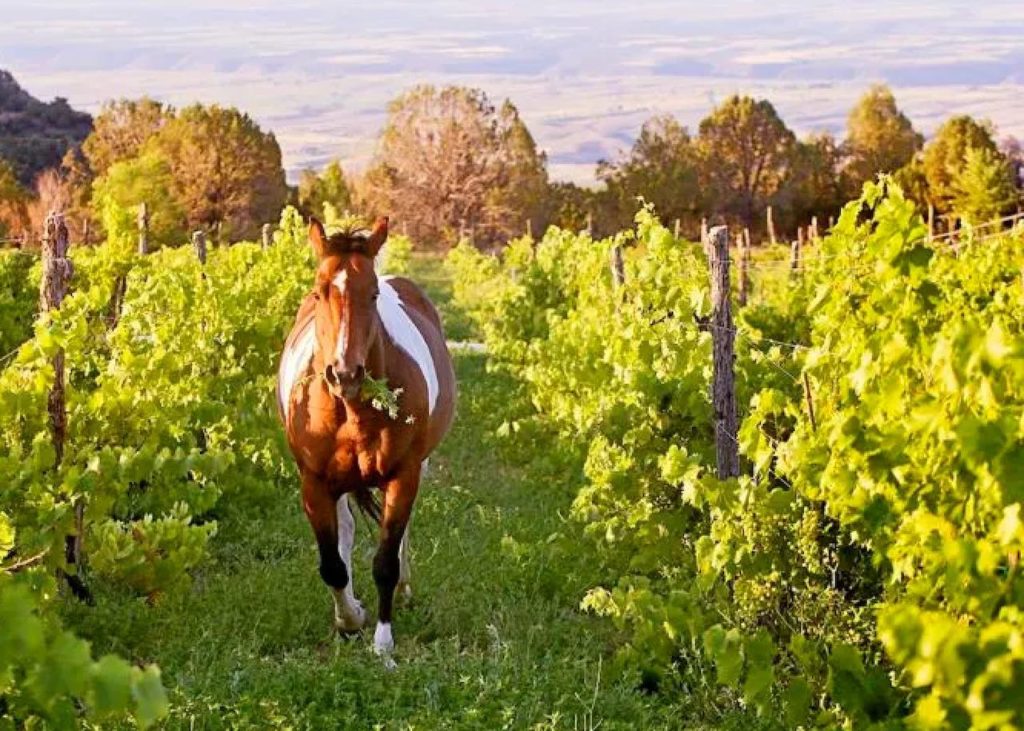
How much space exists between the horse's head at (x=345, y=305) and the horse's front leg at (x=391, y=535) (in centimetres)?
81

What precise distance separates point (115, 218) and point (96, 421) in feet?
18.1

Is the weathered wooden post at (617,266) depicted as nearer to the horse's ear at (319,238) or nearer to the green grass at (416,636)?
the green grass at (416,636)

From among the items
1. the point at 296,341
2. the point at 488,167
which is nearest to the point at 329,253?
the point at 296,341

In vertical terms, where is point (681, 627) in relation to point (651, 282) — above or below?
below

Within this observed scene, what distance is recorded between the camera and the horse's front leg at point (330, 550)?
6.83 m

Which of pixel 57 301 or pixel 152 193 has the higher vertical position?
pixel 57 301

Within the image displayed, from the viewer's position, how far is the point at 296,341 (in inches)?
285

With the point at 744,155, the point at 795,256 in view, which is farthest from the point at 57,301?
the point at 744,155

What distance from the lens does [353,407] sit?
6465 mm

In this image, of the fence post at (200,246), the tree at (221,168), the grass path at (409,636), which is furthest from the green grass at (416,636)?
the tree at (221,168)

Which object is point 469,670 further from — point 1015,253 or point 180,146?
point 180,146

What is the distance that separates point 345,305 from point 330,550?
147 cm

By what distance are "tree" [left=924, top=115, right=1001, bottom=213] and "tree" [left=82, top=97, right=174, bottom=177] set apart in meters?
33.8

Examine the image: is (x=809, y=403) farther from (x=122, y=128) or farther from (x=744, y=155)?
(x=744, y=155)
